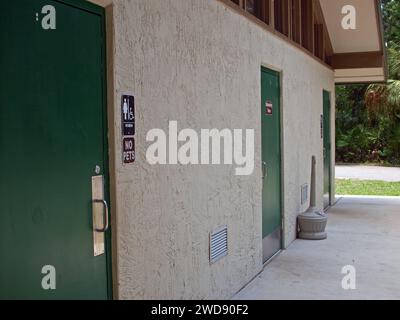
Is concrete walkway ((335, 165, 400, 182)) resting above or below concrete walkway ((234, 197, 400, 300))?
above

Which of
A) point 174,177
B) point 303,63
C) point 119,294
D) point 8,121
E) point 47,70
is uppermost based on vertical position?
point 303,63

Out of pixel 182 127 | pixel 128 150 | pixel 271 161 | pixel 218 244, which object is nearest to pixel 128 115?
pixel 128 150

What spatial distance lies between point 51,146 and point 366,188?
43.2 ft

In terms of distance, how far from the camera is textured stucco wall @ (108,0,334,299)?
3.27 metres

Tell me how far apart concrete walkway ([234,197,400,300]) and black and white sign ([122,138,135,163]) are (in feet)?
7.49

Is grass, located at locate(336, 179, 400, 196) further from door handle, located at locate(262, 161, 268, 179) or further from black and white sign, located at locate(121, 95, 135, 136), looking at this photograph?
black and white sign, located at locate(121, 95, 135, 136)

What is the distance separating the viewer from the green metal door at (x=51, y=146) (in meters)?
2.39

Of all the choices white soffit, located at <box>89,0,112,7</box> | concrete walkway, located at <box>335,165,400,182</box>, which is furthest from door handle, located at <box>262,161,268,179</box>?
concrete walkway, located at <box>335,165,400,182</box>

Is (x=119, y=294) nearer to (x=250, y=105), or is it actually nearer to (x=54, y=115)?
(x=54, y=115)

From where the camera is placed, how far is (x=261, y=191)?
602 centimetres

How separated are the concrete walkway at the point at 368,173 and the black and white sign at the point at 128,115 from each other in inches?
598

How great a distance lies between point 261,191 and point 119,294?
3090 mm

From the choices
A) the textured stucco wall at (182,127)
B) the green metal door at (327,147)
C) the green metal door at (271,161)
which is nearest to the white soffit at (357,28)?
the green metal door at (327,147)

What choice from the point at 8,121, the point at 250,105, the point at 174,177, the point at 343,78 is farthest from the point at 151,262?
the point at 343,78
